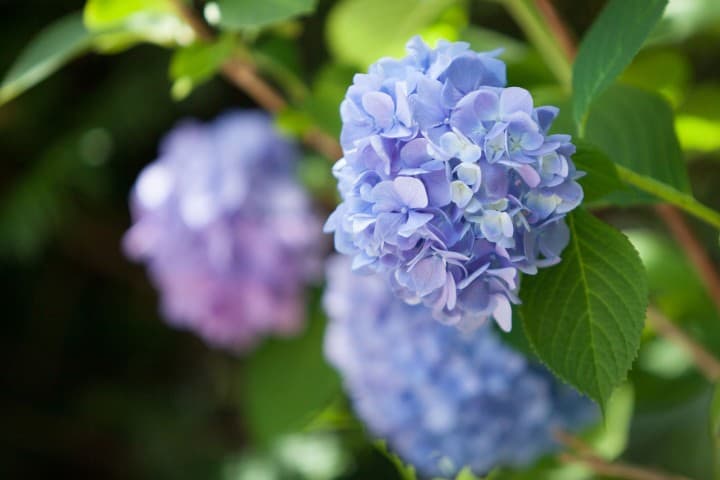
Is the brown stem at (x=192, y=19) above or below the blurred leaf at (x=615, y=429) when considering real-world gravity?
above

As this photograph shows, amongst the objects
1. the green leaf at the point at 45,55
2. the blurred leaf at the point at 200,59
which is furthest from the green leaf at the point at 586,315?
the green leaf at the point at 45,55

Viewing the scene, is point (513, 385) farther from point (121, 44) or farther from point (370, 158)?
Answer: point (121, 44)

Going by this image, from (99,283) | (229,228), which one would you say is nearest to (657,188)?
(229,228)

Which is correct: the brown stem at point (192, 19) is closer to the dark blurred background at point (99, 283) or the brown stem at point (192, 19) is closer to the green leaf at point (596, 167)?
the green leaf at point (596, 167)

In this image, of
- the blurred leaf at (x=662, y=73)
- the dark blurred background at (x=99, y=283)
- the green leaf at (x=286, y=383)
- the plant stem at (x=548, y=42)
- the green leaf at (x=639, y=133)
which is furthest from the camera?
the dark blurred background at (x=99, y=283)

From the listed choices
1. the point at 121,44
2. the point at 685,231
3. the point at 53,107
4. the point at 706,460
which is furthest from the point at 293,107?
the point at 53,107

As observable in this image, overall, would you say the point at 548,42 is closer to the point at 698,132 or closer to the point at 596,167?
Answer: the point at 698,132
